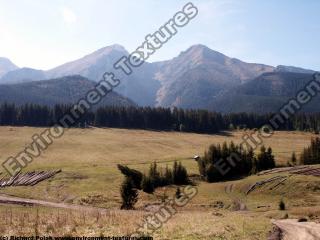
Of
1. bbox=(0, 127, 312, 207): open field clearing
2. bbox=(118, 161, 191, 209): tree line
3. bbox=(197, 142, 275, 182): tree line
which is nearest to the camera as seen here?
bbox=(118, 161, 191, 209): tree line

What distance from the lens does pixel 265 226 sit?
3269 cm

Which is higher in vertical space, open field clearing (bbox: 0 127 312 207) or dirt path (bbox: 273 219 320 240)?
open field clearing (bbox: 0 127 312 207)

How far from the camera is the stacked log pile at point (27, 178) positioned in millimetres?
89438

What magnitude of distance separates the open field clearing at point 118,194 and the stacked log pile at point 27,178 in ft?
7.27

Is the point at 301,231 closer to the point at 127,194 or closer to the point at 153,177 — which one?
the point at 127,194

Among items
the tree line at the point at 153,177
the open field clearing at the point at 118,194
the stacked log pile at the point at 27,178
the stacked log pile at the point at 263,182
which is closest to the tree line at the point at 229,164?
the open field clearing at the point at 118,194

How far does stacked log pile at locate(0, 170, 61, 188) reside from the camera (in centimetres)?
8944

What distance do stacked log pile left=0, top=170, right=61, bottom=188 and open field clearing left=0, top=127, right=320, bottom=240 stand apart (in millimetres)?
2214

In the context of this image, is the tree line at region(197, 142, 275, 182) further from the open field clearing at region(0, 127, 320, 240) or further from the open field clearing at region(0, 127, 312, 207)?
the open field clearing at region(0, 127, 312, 207)

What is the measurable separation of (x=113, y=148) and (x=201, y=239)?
13103 cm

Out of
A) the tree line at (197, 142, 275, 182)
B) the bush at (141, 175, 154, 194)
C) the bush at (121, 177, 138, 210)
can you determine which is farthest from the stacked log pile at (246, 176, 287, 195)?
the bush at (121, 177, 138, 210)

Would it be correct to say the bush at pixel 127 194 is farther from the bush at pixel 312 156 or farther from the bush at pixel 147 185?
the bush at pixel 312 156

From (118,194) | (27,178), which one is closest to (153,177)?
(118,194)

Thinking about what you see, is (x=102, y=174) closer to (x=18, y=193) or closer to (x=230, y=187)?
(x=18, y=193)
